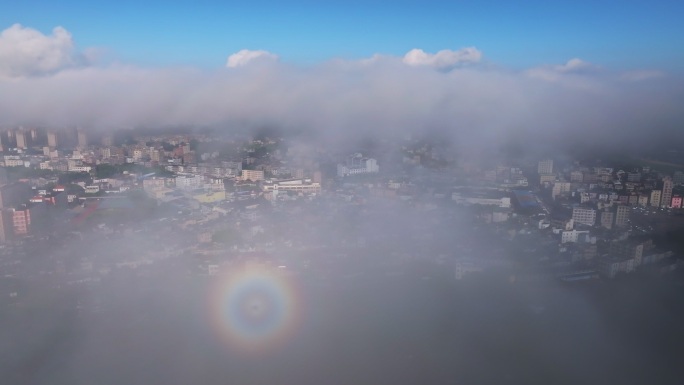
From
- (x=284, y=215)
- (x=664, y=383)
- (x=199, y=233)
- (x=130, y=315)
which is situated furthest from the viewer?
(x=284, y=215)

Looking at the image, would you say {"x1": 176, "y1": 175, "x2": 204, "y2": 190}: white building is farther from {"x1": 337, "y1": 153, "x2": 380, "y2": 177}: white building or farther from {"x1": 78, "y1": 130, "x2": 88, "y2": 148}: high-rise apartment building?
{"x1": 337, "y1": 153, "x2": 380, "y2": 177}: white building

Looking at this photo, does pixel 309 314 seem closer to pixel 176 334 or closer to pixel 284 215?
pixel 176 334

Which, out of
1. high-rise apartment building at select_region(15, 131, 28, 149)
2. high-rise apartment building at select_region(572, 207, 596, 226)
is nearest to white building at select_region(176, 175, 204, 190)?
high-rise apartment building at select_region(15, 131, 28, 149)

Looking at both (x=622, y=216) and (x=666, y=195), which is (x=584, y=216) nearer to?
(x=622, y=216)

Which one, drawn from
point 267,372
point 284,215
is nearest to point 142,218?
point 284,215

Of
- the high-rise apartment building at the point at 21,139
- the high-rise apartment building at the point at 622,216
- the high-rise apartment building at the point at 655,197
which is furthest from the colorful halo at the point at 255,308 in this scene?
the high-rise apartment building at the point at 655,197

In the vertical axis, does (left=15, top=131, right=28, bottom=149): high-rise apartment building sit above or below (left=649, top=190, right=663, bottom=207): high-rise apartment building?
above

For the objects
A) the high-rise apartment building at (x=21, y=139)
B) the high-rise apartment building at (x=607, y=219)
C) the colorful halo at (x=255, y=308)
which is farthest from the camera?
the high-rise apartment building at (x=21, y=139)

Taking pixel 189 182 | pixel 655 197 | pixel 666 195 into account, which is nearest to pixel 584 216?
pixel 655 197

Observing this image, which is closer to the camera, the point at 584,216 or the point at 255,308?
the point at 255,308

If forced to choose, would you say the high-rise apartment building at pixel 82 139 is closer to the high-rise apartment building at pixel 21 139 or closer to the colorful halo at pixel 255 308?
the high-rise apartment building at pixel 21 139

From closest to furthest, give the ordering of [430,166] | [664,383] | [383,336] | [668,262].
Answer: [664,383] < [383,336] < [668,262] < [430,166]
